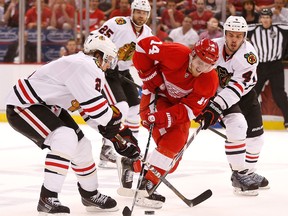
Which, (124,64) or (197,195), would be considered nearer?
(197,195)

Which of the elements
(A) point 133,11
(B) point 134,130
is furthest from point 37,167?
(A) point 133,11

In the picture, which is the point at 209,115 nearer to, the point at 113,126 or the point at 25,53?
the point at 113,126

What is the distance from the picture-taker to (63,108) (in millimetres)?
4172

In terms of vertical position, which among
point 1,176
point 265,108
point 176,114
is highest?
point 176,114

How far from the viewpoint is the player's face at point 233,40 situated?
16.2 feet

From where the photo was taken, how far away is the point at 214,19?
8719mm

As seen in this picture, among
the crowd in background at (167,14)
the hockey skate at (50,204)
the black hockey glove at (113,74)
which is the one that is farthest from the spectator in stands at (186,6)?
the hockey skate at (50,204)

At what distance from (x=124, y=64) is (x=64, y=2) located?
3217mm

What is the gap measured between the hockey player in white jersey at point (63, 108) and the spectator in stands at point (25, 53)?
5.00 meters

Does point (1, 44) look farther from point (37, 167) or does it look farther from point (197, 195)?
point (197, 195)

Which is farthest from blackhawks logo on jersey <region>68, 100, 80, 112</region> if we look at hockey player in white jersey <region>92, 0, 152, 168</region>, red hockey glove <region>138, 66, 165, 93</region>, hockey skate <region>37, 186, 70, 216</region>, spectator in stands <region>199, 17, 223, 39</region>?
spectator in stands <region>199, 17, 223, 39</region>

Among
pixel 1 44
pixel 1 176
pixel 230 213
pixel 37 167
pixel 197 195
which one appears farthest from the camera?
pixel 1 44

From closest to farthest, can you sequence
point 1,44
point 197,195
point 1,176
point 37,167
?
point 197,195, point 1,176, point 37,167, point 1,44

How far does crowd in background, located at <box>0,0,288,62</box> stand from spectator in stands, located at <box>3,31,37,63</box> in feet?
0.58
